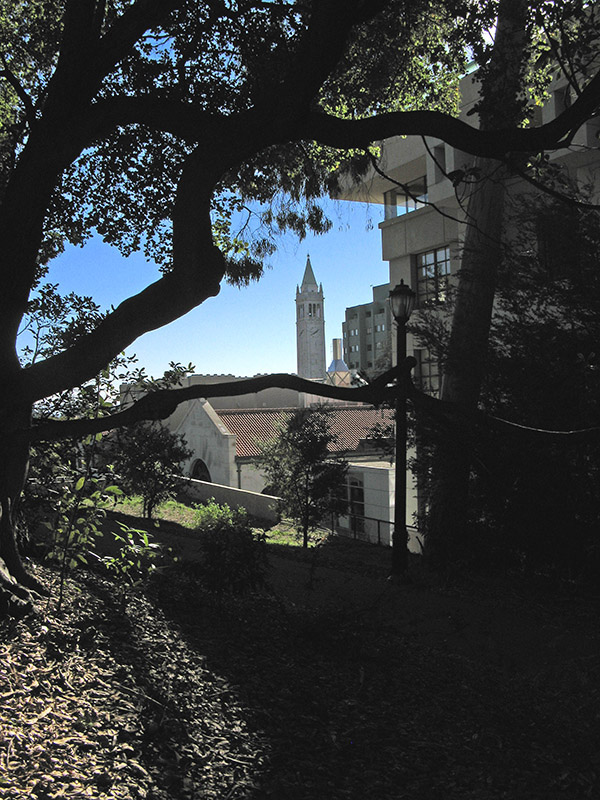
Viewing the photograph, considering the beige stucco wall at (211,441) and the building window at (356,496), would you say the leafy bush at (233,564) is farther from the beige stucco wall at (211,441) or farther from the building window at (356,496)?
the beige stucco wall at (211,441)

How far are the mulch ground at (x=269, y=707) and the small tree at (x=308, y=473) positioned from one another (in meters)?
11.2

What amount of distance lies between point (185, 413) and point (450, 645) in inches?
1252

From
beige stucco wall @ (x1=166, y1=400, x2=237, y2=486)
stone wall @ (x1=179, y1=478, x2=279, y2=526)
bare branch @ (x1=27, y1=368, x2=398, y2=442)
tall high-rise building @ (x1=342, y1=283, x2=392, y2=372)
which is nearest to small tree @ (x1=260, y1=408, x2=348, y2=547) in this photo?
stone wall @ (x1=179, y1=478, x2=279, y2=526)

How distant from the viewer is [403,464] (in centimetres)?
1042

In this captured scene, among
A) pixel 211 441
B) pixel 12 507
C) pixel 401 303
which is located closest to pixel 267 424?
pixel 211 441

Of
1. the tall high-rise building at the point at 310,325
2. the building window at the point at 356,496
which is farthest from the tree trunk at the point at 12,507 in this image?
the tall high-rise building at the point at 310,325

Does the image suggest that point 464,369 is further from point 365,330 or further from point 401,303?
point 365,330

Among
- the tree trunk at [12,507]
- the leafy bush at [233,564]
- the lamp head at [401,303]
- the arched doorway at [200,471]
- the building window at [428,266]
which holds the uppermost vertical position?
the building window at [428,266]

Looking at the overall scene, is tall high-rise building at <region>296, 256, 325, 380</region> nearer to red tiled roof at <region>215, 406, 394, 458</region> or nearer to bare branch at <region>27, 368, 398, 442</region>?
red tiled roof at <region>215, 406, 394, 458</region>

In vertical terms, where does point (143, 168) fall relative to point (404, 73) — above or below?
below

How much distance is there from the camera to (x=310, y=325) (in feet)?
423

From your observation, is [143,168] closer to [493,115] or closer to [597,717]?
[493,115]

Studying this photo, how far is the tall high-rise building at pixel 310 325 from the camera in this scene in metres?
129

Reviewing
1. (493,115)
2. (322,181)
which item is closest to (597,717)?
(493,115)
